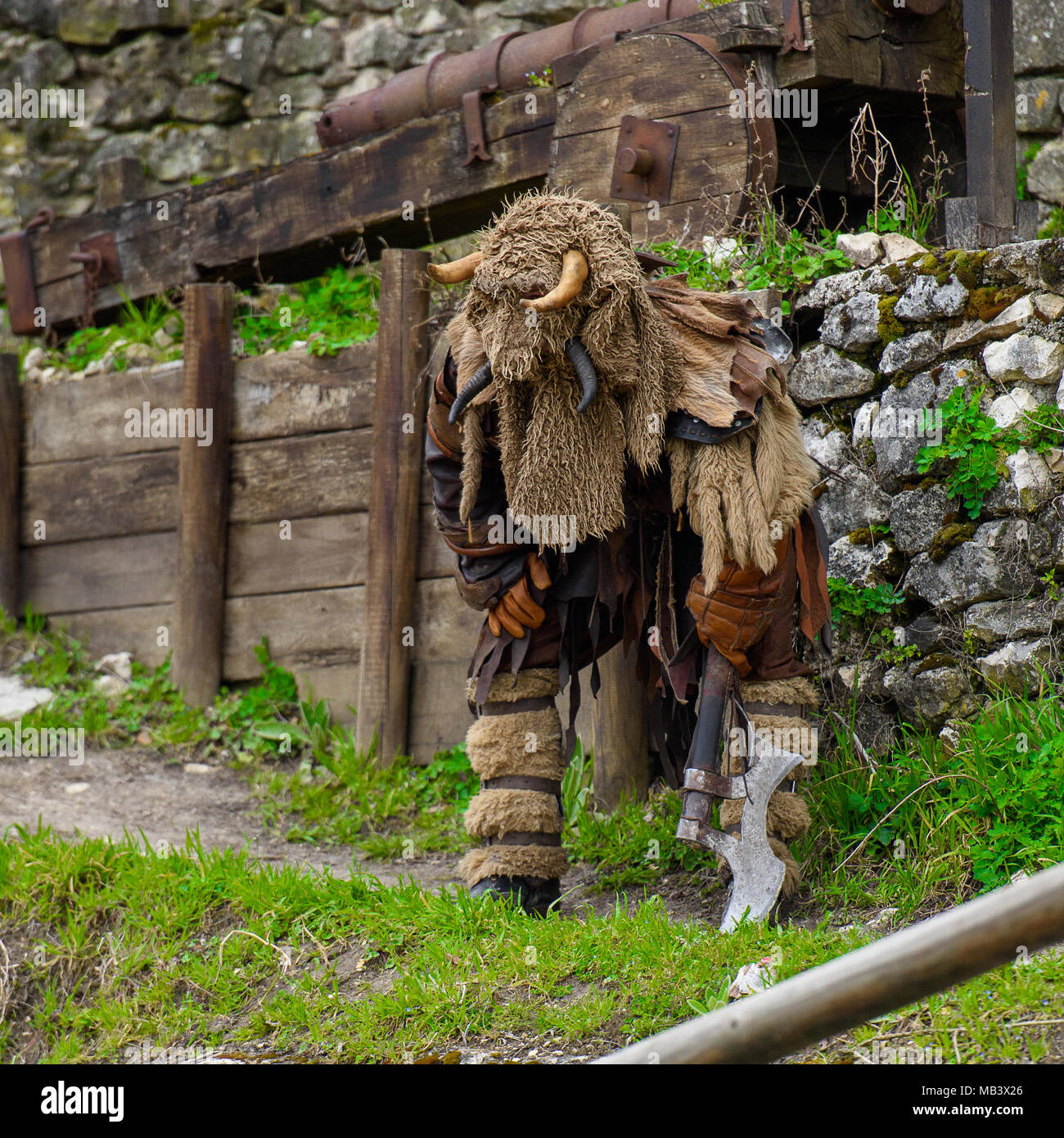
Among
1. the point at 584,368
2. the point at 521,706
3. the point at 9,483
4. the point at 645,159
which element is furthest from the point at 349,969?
the point at 9,483

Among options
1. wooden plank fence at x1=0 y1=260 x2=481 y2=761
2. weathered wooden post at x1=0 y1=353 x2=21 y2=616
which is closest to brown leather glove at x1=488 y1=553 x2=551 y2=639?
wooden plank fence at x1=0 y1=260 x2=481 y2=761

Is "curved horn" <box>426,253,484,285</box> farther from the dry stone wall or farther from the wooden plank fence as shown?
the wooden plank fence

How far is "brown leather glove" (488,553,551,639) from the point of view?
132 inches

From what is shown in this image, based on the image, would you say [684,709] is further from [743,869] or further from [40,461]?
[40,461]

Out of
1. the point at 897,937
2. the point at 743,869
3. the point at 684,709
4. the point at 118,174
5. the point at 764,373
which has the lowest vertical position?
the point at 743,869

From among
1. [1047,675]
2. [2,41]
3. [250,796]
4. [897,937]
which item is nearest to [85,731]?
[250,796]

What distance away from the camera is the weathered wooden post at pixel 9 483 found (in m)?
6.08

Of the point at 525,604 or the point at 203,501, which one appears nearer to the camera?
the point at 525,604

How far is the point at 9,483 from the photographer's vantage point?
6117 millimetres

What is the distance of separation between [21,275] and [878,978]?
6.30m

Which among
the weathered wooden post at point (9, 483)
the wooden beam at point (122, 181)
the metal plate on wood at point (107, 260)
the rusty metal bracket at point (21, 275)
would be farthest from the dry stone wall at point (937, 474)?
the rusty metal bracket at point (21, 275)

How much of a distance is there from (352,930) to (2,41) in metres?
6.74

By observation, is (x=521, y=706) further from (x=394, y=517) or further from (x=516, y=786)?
(x=394, y=517)

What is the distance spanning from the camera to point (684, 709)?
3.56 m
